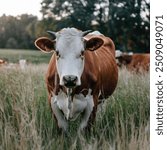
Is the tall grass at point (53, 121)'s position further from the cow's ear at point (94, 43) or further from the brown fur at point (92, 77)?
the cow's ear at point (94, 43)

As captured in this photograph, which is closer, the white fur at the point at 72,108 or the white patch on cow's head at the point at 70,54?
the white patch on cow's head at the point at 70,54

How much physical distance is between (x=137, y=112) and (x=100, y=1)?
2.31 meters

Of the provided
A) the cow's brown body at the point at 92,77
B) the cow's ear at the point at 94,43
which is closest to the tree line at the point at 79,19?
the cow's brown body at the point at 92,77

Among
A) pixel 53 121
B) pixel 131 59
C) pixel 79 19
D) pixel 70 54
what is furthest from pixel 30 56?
pixel 70 54

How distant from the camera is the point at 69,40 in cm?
419

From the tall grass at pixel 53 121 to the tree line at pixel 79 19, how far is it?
3.53 feet

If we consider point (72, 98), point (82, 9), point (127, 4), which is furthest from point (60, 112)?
point (82, 9)

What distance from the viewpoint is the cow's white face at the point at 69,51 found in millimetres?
3934

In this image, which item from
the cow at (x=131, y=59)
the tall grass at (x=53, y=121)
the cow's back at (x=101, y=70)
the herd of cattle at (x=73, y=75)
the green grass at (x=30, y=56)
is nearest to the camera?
the tall grass at (x=53, y=121)

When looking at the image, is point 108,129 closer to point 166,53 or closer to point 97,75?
point 97,75

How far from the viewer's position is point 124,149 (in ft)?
11.3

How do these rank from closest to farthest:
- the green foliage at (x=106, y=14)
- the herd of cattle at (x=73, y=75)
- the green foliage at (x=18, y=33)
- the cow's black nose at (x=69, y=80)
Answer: the cow's black nose at (x=69, y=80) → the herd of cattle at (x=73, y=75) → the green foliage at (x=106, y=14) → the green foliage at (x=18, y=33)

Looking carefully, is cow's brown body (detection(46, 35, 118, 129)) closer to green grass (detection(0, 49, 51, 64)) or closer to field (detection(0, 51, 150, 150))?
field (detection(0, 51, 150, 150))

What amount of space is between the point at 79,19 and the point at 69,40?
4137mm
